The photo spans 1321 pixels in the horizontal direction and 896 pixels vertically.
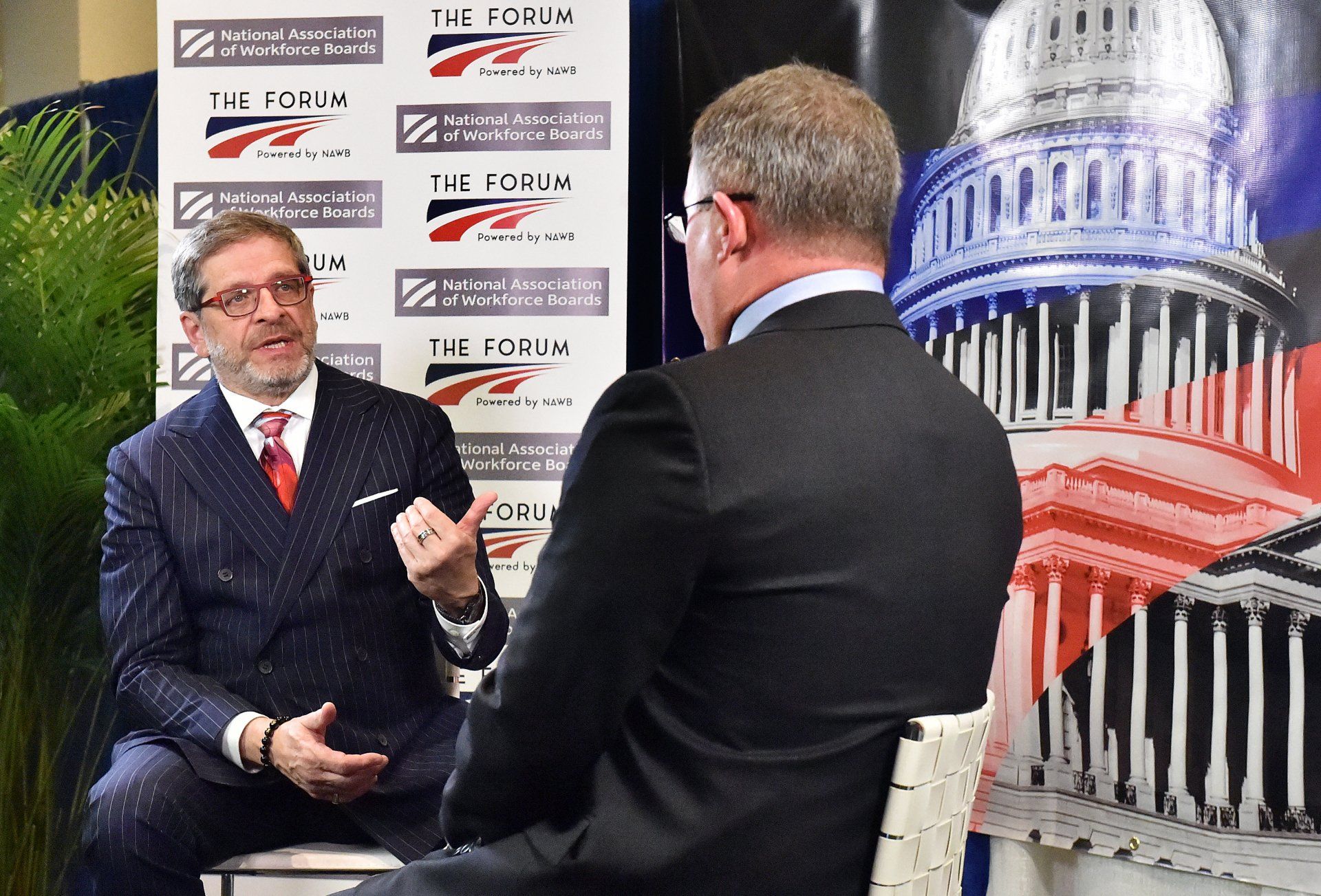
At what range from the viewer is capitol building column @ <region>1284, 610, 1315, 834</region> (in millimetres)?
2607

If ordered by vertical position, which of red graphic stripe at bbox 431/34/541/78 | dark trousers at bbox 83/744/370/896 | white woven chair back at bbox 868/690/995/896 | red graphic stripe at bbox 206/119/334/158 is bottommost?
dark trousers at bbox 83/744/370/896

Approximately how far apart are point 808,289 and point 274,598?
4.69 feet

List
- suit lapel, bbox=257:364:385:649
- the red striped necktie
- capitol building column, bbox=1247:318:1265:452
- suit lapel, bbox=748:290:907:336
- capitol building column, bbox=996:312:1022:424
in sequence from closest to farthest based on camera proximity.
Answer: suit lapel, bbox=748:290:907:336
suit lapel, bbox=257:364:385:649
the red striped necktie
capitol building column, bbox=1247:318:1265:452
capitol building column, bbox=996:312:1022:424

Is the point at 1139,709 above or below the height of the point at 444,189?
below

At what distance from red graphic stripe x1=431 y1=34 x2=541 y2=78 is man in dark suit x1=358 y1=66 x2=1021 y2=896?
2.12 metres

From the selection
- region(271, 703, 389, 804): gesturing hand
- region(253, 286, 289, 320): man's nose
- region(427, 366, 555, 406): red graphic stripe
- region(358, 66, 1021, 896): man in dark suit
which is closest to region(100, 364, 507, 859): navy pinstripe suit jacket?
region(271, 703, 389, 804): gesturing hand

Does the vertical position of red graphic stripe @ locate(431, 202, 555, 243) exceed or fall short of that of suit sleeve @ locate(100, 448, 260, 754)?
it exceeds it

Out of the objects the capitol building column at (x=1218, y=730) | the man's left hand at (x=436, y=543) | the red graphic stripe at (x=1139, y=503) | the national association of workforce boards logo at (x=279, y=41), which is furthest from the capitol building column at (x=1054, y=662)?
the national association of workforce boards logo at (x=279, y=41)

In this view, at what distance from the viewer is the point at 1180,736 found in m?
2.71

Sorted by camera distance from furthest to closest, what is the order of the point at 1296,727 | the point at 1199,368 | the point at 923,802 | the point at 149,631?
the point at 1199,368
the point at 1296,727
the point at 149,631
the point at 923,802

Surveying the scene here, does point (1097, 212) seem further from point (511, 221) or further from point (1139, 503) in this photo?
point (511, 221)

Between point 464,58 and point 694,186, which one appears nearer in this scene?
point 694,186

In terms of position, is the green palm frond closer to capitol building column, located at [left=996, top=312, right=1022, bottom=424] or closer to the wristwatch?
the wristwatch

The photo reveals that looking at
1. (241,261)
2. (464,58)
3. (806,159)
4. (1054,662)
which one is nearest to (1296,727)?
(1054,662)
